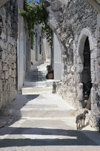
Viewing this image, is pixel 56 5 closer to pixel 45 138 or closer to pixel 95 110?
pixel 95 110

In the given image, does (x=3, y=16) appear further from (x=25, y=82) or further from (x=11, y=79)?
(x=25, y=82)

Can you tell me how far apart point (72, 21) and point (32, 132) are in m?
3.69

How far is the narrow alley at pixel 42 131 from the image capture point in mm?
2472

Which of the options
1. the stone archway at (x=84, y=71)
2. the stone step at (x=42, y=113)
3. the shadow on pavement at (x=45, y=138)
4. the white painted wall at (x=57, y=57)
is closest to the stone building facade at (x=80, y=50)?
the stone archway at (x=84, y=71)

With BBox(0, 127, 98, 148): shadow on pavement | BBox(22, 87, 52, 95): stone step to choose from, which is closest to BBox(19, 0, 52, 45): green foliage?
BBox(22, 87, 52, 95): stone step

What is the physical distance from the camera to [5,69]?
464 cm

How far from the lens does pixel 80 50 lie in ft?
15.2

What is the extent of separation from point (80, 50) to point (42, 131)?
2.63 m

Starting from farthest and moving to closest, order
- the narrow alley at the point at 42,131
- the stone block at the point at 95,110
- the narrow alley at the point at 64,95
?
the stone block at the point at 95,110 → the narrow alley at the point at 64,95 → the narrow alley at the point at 42,131

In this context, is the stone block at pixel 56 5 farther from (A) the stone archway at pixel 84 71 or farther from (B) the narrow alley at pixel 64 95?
(A) the stone archway at pixel 84 71

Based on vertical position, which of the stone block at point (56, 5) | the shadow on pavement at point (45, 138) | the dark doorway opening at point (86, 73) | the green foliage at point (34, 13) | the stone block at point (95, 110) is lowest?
the shadow on pavement at point (45, 138)

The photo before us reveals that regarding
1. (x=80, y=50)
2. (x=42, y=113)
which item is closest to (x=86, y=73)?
(x=80, y=50)

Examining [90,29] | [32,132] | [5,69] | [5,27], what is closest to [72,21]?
[90,29]

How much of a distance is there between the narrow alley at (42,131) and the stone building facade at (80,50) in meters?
0.58
